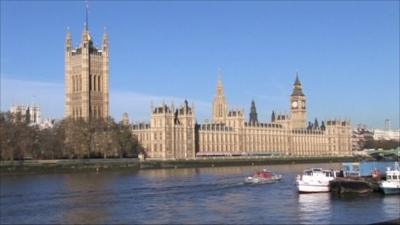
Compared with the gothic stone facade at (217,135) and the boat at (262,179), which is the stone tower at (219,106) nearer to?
the gothic stone facade at (217,135)

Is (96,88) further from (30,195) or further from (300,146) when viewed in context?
(30,195)

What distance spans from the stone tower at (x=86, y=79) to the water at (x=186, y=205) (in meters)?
80.3

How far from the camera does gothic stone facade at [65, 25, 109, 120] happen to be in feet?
479

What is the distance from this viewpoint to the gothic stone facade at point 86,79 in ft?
479

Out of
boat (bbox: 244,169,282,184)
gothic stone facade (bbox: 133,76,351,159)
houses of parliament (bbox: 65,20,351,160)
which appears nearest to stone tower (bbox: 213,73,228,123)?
gothic stone facade (bbox: 133,76,351,159)

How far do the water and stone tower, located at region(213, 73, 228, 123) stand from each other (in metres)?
117

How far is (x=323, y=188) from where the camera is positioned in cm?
5856

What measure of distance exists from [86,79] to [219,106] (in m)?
49.7

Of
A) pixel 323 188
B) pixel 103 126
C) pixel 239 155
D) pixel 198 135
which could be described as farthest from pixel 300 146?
pixel 323 188

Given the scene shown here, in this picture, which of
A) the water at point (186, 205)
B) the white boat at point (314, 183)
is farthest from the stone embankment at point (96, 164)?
the white boat at point (314, 183)

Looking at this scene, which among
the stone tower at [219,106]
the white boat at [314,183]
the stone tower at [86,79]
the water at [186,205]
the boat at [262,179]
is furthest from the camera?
the stone tower at [219,106]

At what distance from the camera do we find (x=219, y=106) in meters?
186

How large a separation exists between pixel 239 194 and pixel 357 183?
9.78 metres

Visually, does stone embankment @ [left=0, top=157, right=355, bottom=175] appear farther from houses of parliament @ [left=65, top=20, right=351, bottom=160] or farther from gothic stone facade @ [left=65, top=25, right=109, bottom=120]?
Result: gothic stone facade @ [left=65, top=25, right=109, bottom=120]
